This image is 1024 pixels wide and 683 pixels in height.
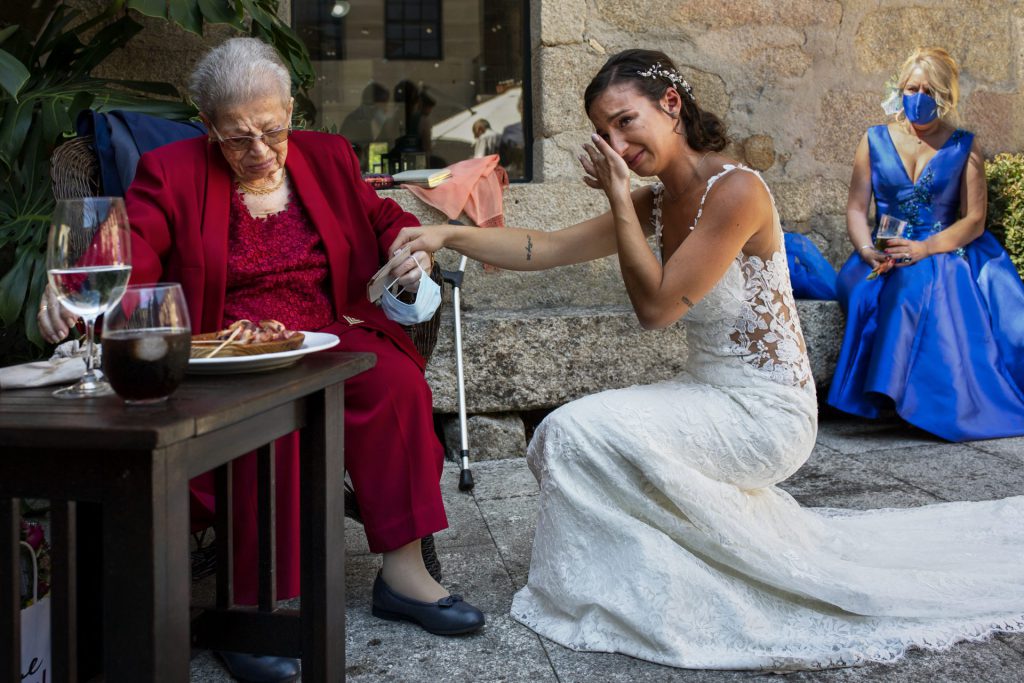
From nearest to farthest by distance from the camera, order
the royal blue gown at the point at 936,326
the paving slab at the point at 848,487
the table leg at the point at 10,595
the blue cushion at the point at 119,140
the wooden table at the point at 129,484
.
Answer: the wooden table at the point at 129,484
the table leg at the point at 10,595
the blue cushion at the point at 119,140
the paving slab at the point at 848,487
the royal blue gown at the point at 936,326

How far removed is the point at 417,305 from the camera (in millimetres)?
2352

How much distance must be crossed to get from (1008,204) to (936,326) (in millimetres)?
806

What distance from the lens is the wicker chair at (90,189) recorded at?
257 cm

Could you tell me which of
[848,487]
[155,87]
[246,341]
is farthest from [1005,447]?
[155,87]

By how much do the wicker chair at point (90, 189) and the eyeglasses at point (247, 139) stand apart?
1.79 feet

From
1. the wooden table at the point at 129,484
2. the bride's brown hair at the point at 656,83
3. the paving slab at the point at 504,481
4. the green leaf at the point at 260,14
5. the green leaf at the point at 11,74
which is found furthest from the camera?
the paving slab at the point at 504,481

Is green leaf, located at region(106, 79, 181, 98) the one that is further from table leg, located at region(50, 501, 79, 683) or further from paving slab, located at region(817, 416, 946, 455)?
paving slab, located at region(817, 416, 946, 455)

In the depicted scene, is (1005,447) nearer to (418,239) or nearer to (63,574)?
(418,239)

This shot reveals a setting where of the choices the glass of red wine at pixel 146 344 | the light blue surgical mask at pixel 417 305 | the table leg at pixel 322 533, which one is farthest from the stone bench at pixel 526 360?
the glass of red wine at pixel 146 344

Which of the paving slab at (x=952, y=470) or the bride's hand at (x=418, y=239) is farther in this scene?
the paving slab at (x=952, y=470)

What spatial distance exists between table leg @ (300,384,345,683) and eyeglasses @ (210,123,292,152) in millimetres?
909

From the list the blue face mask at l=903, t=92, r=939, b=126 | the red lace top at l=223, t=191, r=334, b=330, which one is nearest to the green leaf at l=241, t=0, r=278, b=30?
the red lace top at l=223, t=191, r=334, b=330

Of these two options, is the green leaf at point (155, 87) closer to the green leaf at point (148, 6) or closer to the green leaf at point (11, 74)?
the green leaf at point (148, 6)

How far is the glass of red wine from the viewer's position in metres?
1.28
